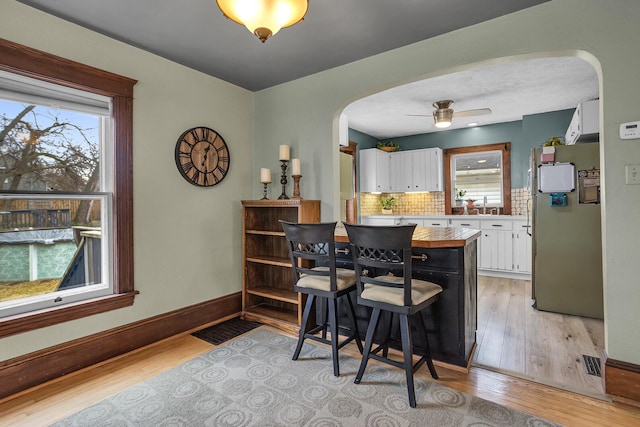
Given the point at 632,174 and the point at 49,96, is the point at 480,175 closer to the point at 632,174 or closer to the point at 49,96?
the point at 632,174

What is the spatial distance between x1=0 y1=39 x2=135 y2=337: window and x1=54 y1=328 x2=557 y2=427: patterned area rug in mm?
A: 830

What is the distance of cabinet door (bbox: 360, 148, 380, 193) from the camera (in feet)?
19.9

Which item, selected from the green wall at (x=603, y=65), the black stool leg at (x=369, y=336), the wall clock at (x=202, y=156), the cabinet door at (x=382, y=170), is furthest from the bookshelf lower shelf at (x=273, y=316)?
the cabinet door at (x=382, y=170)

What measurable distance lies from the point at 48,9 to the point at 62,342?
227 cm

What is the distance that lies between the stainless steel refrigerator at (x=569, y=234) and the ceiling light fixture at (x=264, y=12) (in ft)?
10.5

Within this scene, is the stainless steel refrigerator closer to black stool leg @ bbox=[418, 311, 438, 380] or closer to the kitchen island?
the kitchen island

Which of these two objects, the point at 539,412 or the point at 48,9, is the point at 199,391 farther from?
the point at 48,9

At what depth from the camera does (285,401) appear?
77.9 inches

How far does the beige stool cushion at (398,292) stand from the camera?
1.98m

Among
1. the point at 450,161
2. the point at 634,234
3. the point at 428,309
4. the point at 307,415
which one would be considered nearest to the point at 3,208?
the point at 307,415

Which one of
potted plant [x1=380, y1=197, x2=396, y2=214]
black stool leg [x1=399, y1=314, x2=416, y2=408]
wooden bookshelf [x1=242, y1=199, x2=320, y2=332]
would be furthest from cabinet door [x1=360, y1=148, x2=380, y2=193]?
black stool leg [x1=399, y1=314, x2=416, y2=408]

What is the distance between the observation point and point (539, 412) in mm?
1864

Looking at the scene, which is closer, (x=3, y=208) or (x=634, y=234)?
Result: (x=634, y=234)

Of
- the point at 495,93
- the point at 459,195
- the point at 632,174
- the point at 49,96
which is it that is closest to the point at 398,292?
the point at 632,174
